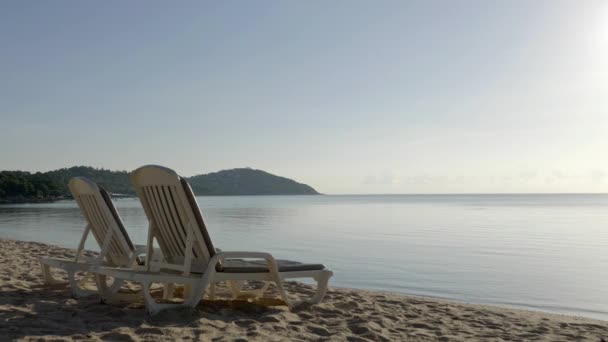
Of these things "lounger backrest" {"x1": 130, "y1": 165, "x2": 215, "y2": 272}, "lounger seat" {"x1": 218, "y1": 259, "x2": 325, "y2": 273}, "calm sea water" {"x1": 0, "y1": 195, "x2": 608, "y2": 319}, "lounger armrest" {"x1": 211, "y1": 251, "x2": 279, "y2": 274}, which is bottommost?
"calm sea water" {"x1": 0, "y1": 195, "x2": 608, "y2": 319}

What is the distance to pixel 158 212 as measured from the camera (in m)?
4.75

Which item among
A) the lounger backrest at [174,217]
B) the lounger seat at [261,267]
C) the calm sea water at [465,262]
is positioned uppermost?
the lounger backrest at [174,217]

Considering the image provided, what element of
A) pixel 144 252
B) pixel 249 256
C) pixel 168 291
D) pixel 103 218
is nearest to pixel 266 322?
pixel 249 256

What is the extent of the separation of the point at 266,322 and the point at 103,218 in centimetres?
201

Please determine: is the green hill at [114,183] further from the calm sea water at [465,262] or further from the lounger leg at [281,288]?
the lounger leg at [281,288]

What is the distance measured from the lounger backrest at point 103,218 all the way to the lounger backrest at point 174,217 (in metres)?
0.52

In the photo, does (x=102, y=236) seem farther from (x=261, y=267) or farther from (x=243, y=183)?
(x=243, y=183)

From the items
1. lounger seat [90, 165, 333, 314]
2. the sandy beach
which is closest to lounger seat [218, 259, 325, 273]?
lounger seat [90, 165, 333, 314]

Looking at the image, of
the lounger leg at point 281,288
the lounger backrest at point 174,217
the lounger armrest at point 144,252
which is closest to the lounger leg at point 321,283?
the lounger leg at point 281,288

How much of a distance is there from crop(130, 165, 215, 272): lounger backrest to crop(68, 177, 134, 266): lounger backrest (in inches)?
20.4

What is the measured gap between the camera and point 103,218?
17.7ft

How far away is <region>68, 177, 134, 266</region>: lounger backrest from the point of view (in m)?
5.22

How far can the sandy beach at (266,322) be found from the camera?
3.93 metres

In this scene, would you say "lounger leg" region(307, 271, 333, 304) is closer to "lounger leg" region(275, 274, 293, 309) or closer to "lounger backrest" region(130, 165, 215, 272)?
"lounger leg" region(275, 274, 293, 309)
